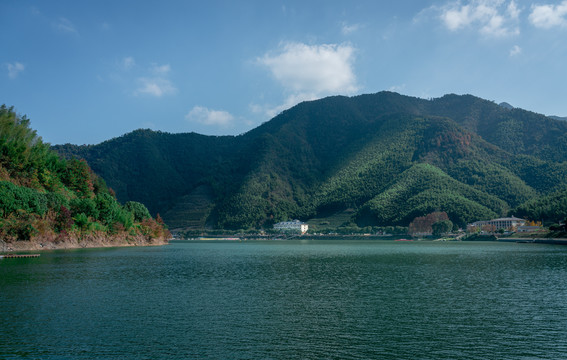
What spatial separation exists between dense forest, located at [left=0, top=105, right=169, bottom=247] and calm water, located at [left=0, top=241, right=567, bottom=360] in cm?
4436

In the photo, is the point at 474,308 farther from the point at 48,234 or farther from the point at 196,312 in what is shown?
the point at 48,234

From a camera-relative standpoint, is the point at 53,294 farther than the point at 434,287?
No

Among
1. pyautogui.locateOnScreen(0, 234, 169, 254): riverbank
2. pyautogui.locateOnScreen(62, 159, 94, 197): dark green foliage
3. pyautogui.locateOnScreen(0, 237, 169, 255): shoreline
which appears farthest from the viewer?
pyautogui.locateOnScreen(62, 159, 94, 197): dark green foliage

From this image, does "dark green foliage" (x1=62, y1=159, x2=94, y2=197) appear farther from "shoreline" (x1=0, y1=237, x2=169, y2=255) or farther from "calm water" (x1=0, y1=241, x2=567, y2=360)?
"calm water" (x1=0, y1=241, x2=567, y2=360)

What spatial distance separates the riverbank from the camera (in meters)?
85.8

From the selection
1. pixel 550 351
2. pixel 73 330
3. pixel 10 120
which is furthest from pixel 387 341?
pixel 10 120

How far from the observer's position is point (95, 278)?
151ft

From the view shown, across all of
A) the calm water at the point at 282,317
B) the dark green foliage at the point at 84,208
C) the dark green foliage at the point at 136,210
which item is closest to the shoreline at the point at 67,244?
the dark green foliage at the point at 84,208

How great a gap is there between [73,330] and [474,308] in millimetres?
24728

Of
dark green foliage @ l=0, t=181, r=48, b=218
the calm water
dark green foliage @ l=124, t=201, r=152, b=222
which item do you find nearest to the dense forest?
dark green foliage @ l=0, t=181, r=48, b=218

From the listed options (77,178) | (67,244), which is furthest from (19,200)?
(77,178)

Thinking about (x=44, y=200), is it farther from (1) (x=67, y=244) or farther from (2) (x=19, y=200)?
(1) (x=67, y=244)

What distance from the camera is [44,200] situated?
92125mm

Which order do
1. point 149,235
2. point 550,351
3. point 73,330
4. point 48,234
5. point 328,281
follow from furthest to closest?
point 149,235 → point 48,234 → point 328,281 → point 73,330 → point 550,351
